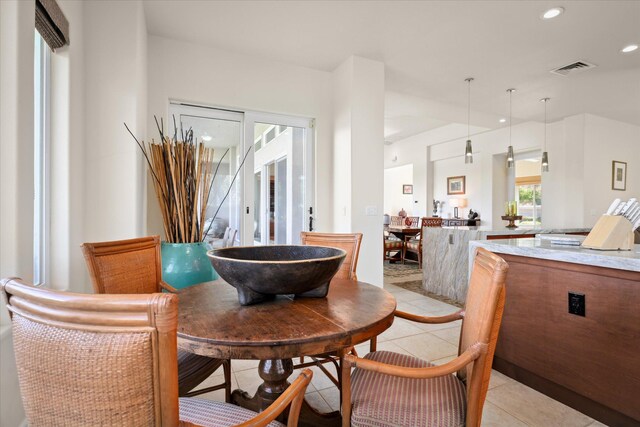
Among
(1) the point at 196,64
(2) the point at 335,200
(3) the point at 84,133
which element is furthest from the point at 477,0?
(3) the point at 84,133

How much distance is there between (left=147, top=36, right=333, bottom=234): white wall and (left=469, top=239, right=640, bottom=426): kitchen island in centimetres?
233

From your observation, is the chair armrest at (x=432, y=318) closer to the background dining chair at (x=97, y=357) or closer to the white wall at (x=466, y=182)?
the background dining chair at (x=97, y=357)

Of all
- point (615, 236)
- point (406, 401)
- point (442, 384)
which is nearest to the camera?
point (406, 401)

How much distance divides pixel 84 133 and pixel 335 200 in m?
2.49

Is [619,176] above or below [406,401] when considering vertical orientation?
above

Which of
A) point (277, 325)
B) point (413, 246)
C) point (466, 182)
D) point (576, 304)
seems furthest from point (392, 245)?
point (277, 325)

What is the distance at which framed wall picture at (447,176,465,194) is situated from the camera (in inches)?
302

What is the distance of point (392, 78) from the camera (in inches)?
168

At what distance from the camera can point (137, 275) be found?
1606 millimetres

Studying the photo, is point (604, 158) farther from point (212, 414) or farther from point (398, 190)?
point (212, 414)

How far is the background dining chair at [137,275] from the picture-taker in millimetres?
1315

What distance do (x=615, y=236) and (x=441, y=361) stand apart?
52.1 inches

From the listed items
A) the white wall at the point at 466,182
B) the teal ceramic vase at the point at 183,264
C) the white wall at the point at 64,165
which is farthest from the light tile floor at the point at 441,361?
the white wall at the point at 466,182

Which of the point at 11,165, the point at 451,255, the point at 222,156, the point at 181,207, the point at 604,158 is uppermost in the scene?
the point at 604,158
